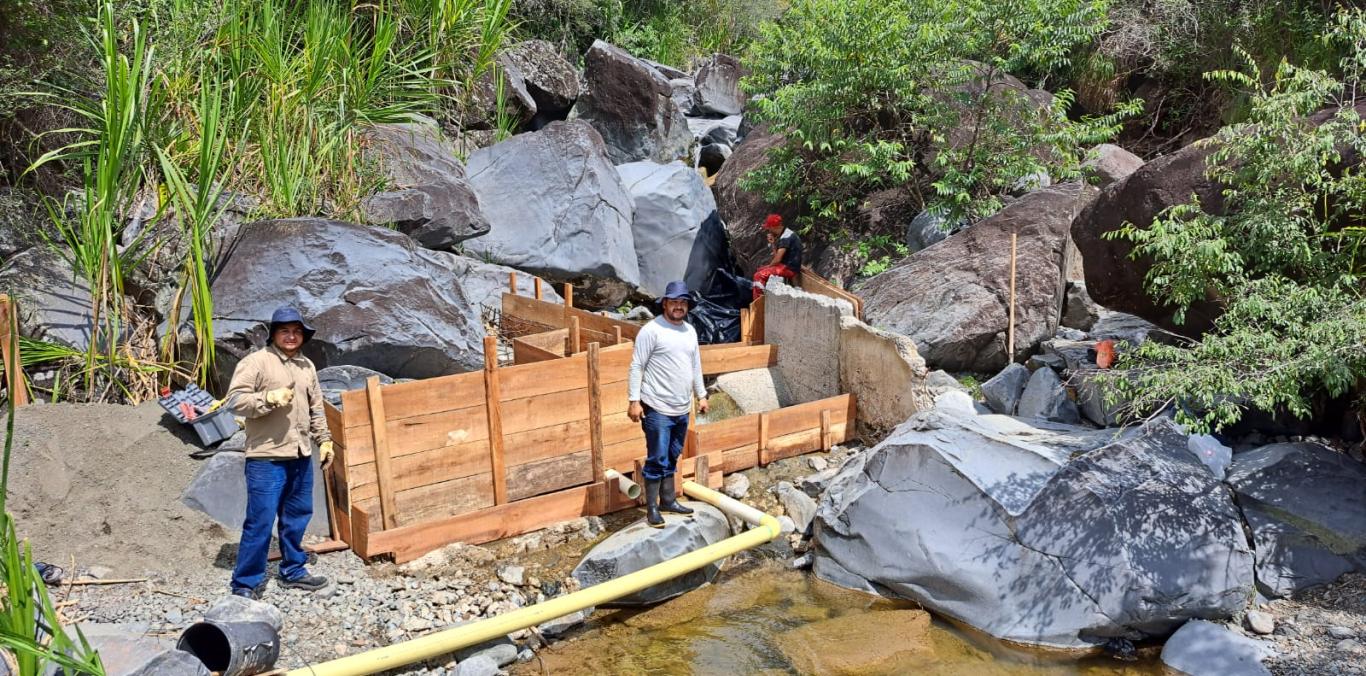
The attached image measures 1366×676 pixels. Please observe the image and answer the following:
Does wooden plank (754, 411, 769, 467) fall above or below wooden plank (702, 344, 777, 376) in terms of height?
below

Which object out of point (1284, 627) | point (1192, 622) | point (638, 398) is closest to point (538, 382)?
point (638, 398)

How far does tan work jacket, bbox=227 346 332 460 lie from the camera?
4.66 metres

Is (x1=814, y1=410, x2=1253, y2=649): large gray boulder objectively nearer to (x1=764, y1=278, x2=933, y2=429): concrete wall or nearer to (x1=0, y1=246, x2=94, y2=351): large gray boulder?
(x1=764, y1=278, x2=933, y2=429): concrete wall

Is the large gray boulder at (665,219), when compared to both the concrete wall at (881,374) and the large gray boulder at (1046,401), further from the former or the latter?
the large gray boulder at (1046,401)

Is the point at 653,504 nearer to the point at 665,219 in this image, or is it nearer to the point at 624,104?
the point at 665,219

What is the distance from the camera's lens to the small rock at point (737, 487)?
269 inches

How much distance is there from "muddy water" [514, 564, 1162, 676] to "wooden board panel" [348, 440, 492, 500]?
1283mm

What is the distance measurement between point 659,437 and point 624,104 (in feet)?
36.5

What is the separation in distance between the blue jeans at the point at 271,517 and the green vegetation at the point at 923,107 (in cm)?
773

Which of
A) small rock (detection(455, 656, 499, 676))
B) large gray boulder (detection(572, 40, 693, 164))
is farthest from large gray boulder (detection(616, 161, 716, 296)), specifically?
small rock (detection(455, 656, 499, 676))

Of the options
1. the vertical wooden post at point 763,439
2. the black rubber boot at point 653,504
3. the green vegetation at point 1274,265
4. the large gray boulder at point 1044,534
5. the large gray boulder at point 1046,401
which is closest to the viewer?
the large gray boulder at point 1044,534

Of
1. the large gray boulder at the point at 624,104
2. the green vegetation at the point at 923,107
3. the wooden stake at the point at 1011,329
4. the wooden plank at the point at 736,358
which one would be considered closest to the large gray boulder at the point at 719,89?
the large gray boulder at the point at 624,104

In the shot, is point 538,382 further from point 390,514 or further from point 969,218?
point 969,218

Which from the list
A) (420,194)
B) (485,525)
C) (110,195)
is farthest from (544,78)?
(485,525)
